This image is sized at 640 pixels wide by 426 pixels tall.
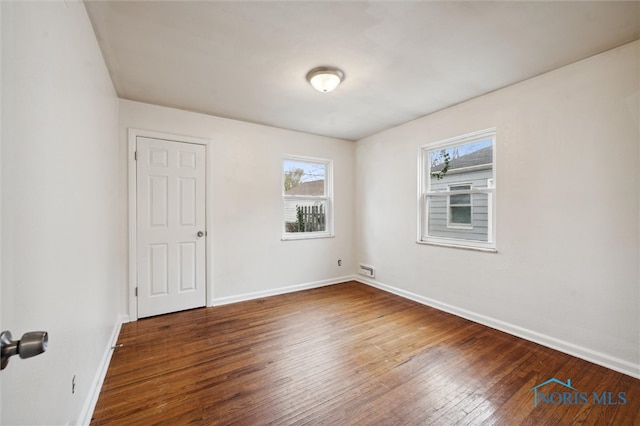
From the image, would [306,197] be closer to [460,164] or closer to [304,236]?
[304,236]

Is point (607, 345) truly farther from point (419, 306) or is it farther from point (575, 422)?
point (419, 306)

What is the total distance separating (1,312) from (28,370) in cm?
37

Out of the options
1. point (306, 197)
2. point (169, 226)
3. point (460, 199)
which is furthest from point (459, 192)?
point (169, 226)

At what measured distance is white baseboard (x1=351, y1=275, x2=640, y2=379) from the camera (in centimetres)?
208

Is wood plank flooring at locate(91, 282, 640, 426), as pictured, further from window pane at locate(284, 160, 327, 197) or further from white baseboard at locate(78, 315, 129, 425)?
window pane at locate(284, 160, 327, 197)

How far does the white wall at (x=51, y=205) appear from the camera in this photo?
85 centimetres

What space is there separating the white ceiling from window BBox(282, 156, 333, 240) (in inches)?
55.3

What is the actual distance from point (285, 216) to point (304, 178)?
28.2 inches

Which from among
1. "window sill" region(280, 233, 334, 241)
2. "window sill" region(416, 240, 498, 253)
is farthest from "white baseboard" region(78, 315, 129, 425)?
"window sill" region(416, 240, 498, 253)

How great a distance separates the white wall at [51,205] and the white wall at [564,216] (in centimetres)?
345

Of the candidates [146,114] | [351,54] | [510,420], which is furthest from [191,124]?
[510,420]

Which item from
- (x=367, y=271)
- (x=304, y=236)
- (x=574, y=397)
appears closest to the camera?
(x=574, y=397)

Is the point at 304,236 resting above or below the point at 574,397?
above

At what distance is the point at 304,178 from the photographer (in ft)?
14.5
